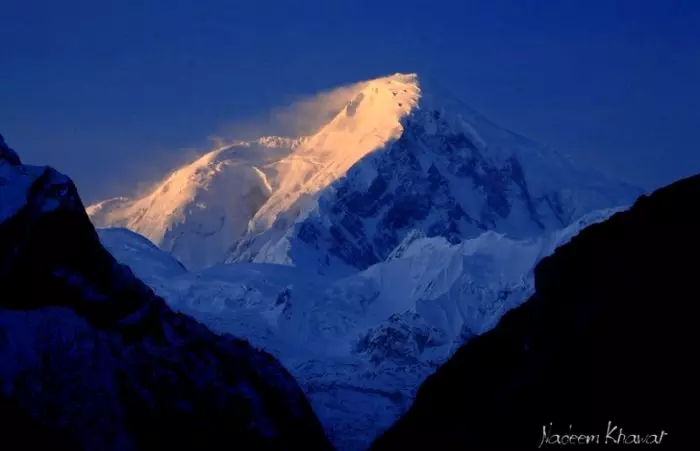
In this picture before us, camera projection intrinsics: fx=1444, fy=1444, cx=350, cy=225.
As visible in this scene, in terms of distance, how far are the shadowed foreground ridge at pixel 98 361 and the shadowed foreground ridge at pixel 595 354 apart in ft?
27.2

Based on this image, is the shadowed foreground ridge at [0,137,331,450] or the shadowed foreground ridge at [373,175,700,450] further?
the shadowed foreground ridge at [0,137,331,450]

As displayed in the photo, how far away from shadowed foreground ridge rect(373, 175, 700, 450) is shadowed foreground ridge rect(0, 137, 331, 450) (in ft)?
27.2

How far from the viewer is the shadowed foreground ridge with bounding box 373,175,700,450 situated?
121 ft

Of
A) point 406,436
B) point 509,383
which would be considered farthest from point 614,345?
point 406,436

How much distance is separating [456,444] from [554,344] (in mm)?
4231

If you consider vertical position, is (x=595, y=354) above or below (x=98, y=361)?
below

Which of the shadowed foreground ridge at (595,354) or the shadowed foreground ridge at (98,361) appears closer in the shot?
the shadowed foreground ridge at (595,354)

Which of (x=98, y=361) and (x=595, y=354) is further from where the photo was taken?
(x=98, y=361)

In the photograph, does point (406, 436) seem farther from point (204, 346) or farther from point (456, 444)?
point (204, 346)

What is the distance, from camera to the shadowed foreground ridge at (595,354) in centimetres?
3675

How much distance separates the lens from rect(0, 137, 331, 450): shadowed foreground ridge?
4897 cm

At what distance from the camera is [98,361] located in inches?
2051

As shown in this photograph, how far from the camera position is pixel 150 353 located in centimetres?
5556

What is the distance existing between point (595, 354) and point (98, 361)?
20259 mm
